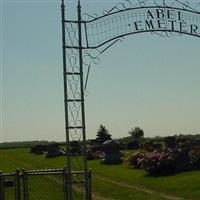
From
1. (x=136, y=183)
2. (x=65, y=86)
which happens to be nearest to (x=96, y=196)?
(x=136, y=183)

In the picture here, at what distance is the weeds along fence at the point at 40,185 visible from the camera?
12070 millimetres

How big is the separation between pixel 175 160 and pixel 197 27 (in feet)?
42.1

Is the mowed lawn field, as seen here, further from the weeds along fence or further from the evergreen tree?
the evergreen tree

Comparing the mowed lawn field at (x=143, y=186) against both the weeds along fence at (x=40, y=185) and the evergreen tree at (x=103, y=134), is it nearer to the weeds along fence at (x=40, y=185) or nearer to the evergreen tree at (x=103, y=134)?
the weeds along fence at (x=40, y=185)

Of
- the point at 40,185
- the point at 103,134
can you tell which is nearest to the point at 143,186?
the point at 40,185

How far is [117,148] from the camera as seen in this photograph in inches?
1380

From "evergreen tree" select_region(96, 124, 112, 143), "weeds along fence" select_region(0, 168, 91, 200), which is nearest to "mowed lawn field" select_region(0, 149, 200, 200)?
"weeds along fence" select_region(0, 168, 91, 200)

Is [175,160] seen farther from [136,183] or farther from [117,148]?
[117,148]

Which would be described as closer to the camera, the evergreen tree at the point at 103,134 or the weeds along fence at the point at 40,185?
the weeds along fence at the point at 40,185

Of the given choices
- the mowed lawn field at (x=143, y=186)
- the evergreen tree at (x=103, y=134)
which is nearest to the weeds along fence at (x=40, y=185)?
the mowed lawn field at (x=143, y=186)

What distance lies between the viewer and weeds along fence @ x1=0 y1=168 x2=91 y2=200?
12070 mm

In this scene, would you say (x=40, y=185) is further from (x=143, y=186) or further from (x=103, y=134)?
(x=103, y=134)

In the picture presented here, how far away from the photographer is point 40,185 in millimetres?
22656

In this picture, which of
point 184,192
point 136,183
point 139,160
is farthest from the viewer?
point 139,160
